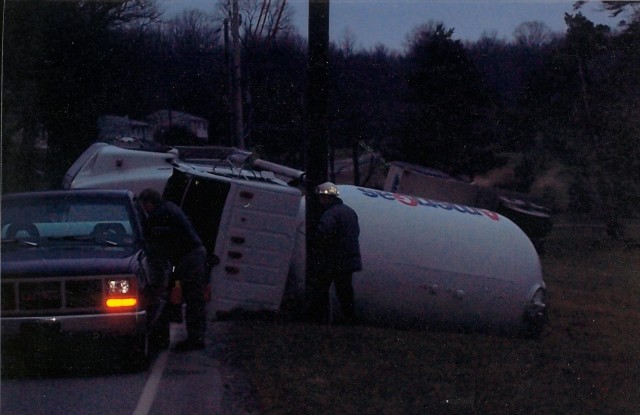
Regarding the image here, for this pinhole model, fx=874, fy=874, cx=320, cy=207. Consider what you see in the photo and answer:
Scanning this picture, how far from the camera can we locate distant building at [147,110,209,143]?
511 inches

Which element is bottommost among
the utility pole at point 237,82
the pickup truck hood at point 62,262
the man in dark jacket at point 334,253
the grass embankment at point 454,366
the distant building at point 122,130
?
the grass embankment at point 454,366

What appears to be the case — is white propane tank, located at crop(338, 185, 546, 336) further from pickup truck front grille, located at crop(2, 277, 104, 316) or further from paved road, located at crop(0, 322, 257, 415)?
pickup truck front grille, located at crop(2, 277, 104, 316)

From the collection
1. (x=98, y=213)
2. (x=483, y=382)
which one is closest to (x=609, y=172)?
(x=483, y=382)

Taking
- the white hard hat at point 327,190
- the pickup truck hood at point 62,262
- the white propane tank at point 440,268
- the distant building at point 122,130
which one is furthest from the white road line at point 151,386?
the distant building at point 122,130

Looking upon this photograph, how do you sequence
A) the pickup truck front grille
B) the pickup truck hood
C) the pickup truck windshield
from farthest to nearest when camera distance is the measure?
the pickup truck windshield < the pickup truck hood < the pickup truck front grille

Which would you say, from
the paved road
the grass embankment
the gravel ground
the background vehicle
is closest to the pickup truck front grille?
the background vehicle

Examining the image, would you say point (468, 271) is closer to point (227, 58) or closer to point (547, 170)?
point (547, 170)

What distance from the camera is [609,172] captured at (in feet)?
43.1

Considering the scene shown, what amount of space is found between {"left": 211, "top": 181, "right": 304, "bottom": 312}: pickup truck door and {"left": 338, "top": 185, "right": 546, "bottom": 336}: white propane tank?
3.16 ft

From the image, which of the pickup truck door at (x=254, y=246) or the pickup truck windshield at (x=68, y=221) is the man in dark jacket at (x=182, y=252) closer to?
the pickup truck windshield at (x=68, y=221)

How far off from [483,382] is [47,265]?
13.6 feet

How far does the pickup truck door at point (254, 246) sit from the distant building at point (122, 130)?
3013 millimetres

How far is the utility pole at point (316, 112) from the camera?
1109cm

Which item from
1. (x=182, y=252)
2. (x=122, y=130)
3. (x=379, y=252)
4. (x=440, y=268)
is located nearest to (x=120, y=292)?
(x=182, y=252)
